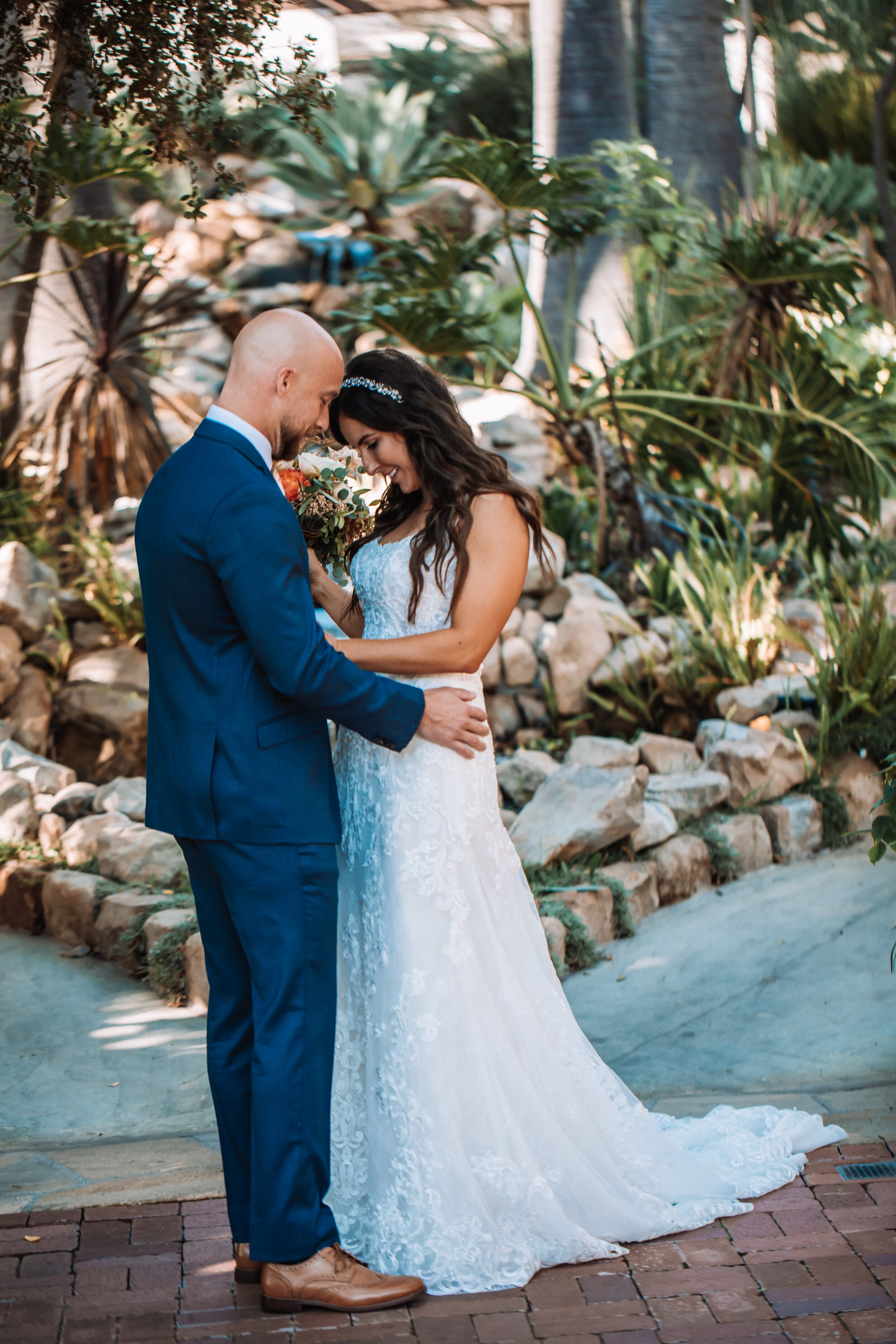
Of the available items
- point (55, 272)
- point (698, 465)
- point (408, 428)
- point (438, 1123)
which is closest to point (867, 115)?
point (698, 465)

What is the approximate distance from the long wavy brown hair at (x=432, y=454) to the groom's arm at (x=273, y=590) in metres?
0.48

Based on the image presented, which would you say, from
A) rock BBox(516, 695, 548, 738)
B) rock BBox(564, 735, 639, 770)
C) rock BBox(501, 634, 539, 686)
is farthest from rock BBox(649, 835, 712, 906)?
rock BBox(501, 634, 539, 686)

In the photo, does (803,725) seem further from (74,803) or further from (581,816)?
(74,803)

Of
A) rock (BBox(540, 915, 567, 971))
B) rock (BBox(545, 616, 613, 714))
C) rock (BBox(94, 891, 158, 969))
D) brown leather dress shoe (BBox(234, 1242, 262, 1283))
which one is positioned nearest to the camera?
brown leather dress shoe (BBox(234, 1242, 262, 1283))

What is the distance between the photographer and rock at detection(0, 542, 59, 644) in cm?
636

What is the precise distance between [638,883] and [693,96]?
355 inches

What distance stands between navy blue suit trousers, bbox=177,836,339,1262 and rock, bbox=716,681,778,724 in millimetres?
3888

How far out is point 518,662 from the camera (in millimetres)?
6727

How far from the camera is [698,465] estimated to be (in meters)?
7.71

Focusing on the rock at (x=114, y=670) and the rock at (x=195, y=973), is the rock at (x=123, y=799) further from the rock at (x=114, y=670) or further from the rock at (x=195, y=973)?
the rock at (x=195, y=973)

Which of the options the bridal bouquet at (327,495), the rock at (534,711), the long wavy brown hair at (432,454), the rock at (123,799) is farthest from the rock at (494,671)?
Result: the long wavy brown hair at (432,454)

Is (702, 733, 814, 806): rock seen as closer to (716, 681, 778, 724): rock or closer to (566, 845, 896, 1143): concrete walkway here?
(716, 681, 778, 724): rock

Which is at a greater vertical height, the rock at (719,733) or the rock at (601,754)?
the rock at (719,733)

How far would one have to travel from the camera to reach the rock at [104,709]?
6.30 metres
